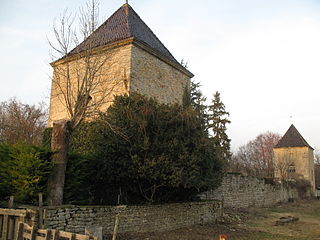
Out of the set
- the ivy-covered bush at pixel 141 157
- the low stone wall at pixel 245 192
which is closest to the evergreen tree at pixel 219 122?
the low stone wall at pixel 245 192

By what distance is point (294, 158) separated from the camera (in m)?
38.3

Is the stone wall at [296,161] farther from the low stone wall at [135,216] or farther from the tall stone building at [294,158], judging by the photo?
the low stone wall at [135,216]

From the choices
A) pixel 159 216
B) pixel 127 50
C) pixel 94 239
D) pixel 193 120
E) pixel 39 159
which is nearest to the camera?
pixel 94 239

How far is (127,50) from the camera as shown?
45.1ft

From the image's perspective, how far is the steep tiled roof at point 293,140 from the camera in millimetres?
39031

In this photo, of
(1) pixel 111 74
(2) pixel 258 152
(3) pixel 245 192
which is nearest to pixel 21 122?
(1) pixel 111 74

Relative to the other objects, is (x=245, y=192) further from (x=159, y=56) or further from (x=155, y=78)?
(x=159, y=56)

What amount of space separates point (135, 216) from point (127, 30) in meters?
9.33

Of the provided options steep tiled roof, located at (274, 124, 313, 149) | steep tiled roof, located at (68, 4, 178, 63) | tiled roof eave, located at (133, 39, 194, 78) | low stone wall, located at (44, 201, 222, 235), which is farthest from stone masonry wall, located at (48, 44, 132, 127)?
steep tiled roof, located at (274, 124, 313, 149)

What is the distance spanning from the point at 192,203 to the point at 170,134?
3.34 m

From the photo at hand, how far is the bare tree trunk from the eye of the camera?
8625 mm

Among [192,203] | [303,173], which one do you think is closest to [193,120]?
[192,203]

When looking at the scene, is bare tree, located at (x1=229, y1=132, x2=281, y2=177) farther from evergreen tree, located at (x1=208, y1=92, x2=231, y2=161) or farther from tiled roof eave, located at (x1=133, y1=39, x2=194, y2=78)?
tiled roof eave, located at (x1=133, y1=39, x2=194, y2=78)

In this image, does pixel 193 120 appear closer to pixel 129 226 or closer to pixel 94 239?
pixel 129 226
